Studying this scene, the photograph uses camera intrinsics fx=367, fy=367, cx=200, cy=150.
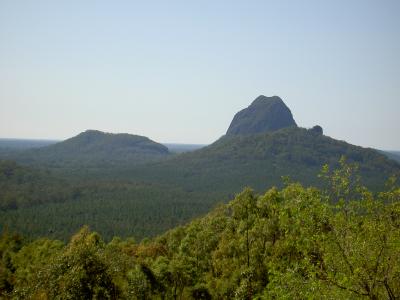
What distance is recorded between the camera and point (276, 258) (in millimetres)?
38281

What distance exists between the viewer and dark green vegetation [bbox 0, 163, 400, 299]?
17391mm

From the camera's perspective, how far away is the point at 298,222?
18578mm

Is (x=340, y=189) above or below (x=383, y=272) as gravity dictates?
above

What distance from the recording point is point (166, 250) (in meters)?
74.6

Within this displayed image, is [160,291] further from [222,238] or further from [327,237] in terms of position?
[327,237]

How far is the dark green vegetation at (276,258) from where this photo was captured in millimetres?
17391

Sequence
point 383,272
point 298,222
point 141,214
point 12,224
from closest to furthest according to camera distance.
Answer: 1. point 383,272
2. point 298,222
3. point 12,224
4. point 141,214

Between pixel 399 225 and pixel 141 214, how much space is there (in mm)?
186095

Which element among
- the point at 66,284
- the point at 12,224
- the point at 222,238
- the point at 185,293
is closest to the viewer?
the point at 66,284

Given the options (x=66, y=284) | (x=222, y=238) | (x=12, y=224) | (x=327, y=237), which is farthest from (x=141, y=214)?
(x=327, y=237)

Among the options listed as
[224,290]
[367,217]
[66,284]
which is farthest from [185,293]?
[367,217]

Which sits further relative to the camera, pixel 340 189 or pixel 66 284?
pixel 66 284

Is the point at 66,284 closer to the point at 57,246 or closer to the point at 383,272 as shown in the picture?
the point at 383,272

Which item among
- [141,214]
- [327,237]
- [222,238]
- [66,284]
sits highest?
[327,237]
